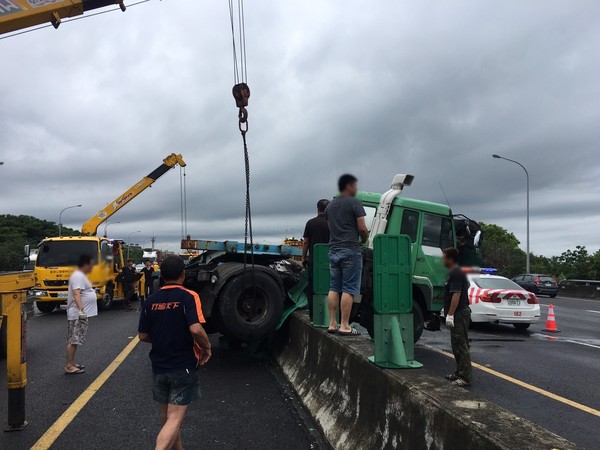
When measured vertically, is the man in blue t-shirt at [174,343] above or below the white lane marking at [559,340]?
above

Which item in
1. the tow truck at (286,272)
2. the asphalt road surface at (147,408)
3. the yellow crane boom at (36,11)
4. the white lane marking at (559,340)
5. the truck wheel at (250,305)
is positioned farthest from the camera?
the white lane marking at (559,340)

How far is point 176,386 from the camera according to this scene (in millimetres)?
3588

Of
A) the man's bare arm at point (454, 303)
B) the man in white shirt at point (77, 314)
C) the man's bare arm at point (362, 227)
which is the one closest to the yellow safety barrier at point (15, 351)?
the man in white shirt at point (77, 314)

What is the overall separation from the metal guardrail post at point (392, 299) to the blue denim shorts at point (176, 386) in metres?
1.47

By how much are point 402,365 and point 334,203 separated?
240 centimetres

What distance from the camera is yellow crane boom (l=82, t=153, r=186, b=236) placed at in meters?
21.8

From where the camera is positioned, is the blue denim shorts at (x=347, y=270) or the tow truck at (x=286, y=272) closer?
the blue denim shorts at (x=347, y=270)

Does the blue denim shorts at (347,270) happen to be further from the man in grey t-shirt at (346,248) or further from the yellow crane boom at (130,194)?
the yellow crane boom at (130,194)

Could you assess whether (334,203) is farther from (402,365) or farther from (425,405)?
(425,405)

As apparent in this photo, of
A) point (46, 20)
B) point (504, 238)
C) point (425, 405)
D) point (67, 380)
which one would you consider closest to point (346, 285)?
point (425, 405)

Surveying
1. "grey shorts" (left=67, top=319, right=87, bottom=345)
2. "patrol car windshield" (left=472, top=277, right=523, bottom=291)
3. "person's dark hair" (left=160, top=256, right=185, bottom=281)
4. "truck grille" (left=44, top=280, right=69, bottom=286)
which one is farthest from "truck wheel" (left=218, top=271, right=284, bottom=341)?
"truck grille" (left=44, top=280, right=69, bottom=286)

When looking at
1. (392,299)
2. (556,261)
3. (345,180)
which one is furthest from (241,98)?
(556,261)

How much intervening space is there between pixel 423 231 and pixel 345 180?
3.54m

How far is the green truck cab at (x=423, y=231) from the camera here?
840 cm
